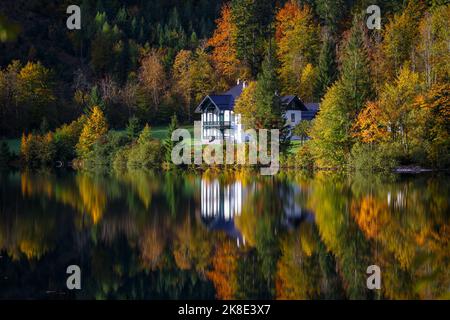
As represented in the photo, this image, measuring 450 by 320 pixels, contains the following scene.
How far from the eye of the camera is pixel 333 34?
286 ft

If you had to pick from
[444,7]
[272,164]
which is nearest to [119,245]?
[272,164]

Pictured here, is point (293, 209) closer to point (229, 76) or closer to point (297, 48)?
point (297, 48)

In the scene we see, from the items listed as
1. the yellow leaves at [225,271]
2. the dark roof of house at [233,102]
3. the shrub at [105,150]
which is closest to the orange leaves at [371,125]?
the dark roof of house at [233,102]

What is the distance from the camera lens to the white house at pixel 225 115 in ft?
233

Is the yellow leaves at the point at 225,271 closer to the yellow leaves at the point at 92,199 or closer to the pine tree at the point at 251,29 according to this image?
the yellow leaves at the point at 92,199

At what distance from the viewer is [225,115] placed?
73.7 metres

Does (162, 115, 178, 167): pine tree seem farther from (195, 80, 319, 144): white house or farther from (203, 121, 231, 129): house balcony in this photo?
(203, 121, 231, 129): house balcony

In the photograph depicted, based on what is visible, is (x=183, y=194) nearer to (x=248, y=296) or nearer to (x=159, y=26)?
(x=248, y=296)

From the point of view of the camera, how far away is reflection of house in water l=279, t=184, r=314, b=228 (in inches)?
996

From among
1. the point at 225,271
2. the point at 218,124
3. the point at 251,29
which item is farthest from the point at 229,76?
the point at 225,271

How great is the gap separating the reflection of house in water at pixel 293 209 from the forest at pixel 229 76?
16.8 metres

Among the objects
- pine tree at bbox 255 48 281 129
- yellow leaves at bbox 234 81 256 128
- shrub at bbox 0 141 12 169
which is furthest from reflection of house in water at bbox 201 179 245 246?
shrub at bbox 0 141 12 169

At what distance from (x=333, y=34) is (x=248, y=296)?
76.2 meters
